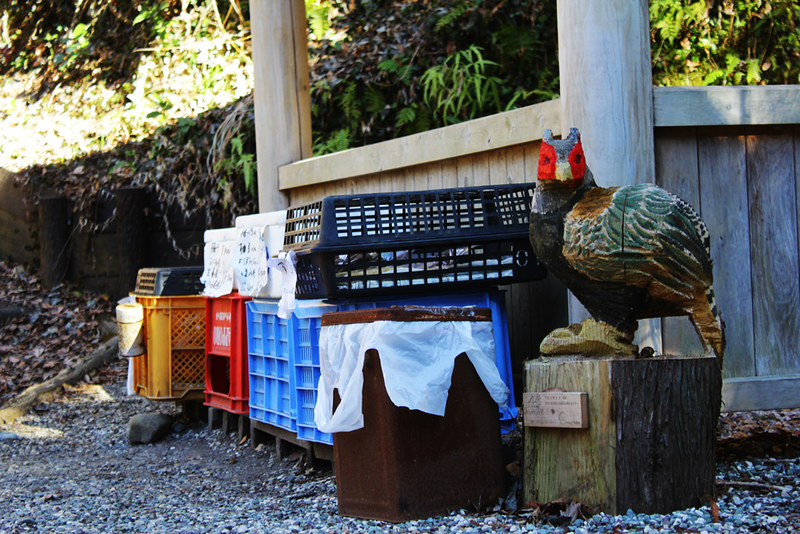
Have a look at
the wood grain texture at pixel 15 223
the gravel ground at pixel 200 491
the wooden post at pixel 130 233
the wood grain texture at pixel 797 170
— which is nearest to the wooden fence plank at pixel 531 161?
the wood grain texture at pixel 797 170

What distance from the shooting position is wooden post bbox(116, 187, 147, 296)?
31.2ft

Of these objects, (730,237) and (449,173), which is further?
(449,173)

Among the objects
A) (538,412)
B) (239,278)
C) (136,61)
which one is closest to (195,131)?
(136,61)

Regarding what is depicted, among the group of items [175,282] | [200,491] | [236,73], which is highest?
[236,73]

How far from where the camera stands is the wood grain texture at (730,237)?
14.6ft

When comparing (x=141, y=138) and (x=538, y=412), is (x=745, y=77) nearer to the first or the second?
(x=538, y=412)

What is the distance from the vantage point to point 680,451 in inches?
136

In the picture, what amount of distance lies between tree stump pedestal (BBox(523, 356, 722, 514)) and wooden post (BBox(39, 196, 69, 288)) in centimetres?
762

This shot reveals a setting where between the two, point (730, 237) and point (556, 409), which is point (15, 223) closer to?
point (730, 237)

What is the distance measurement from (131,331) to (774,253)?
4392 mm

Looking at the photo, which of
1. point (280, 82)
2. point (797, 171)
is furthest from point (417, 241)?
point (280, 82)

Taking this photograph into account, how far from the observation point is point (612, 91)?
166 inches

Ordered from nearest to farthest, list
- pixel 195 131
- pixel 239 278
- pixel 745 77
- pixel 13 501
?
pixel 13 501 < pixel 239 278 < pixel 745 77 < pixel 195 131

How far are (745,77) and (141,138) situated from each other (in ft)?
22.1
